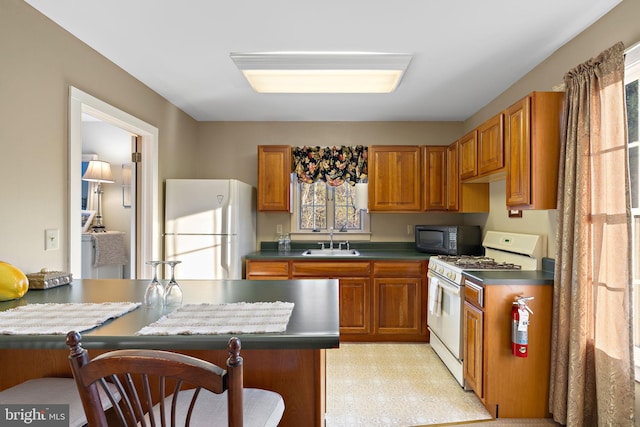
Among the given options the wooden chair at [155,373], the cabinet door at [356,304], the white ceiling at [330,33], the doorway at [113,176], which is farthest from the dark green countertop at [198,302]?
the doorway at [113,176]

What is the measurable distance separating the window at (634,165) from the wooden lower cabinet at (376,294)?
6.22ft

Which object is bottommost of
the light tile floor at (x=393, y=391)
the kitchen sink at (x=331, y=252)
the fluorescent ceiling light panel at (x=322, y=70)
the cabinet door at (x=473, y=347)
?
the light tile floor at (x=393, y=391)

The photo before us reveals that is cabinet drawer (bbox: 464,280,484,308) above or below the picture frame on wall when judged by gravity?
below

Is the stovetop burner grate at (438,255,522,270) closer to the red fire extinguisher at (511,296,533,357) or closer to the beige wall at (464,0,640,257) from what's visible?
the beige wall at (464,0,640,257)

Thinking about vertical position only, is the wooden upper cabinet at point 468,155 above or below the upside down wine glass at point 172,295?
above

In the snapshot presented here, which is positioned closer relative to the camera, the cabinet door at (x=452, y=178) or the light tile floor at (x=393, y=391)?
the light tile floor at (x=393, y=391)

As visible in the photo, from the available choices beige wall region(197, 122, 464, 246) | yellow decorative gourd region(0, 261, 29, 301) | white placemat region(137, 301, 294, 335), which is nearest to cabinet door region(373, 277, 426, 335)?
beige wall region(197, 122, 464, 246)

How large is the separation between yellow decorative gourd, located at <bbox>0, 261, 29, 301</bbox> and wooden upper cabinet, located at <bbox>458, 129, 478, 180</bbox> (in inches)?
126

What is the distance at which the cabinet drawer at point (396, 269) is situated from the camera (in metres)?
3.75

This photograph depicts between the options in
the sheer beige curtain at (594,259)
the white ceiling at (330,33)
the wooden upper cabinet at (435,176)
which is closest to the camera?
the sheer beige curtain at (594,259)

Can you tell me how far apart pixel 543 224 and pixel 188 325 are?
101 inches

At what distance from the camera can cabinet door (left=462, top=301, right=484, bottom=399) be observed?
246 centimetres

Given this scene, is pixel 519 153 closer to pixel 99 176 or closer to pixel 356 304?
pixel 356 304

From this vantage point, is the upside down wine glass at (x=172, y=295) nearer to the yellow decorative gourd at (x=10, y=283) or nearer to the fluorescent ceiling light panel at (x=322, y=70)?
the yellow decorative gourd at (x=10, y=283)
